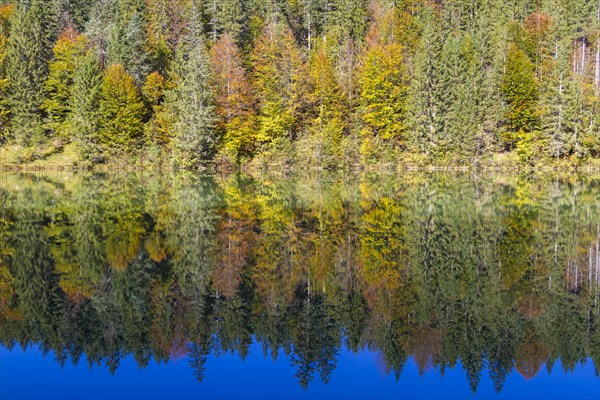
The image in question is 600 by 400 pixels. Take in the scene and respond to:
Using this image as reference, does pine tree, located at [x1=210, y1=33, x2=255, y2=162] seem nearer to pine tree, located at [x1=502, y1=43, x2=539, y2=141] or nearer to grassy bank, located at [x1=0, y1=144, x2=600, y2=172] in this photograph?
grassy bank, located at [x1=0, y1=144, x2=600, y2=172]

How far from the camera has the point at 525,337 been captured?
1127cm

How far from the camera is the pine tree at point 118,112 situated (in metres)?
64.6

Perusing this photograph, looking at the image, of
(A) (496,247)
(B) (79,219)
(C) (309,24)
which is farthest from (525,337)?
(C) (309,24)

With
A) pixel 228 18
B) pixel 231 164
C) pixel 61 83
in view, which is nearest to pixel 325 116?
pixel 231 164

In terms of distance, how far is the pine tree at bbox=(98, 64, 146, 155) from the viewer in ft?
212

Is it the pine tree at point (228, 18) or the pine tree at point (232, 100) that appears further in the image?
the pine tree at point (228, 18)

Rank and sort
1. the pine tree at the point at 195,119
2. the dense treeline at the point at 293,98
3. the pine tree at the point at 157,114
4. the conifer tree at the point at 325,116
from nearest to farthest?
1. the pine tree at the point at 195,119
2. the dense treeline at the point at 293,98
3. the conifer tree at the point at 325,116
4. the pine tree at the point at 157,114

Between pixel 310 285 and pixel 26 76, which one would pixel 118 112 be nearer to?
pixel 26 76

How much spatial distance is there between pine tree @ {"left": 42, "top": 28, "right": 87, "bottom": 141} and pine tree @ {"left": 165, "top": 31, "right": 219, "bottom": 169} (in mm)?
12632

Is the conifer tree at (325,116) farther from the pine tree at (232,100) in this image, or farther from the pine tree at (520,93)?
the pine tree at (520,93)

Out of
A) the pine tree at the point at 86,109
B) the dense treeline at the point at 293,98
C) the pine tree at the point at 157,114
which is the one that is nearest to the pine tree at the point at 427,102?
the dense treeline at the point at 293,98

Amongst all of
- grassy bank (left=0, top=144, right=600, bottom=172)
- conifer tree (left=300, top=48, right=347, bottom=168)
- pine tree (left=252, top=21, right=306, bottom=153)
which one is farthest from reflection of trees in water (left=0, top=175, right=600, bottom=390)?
pine tree (left=252, top=21, right=306, bottom=153)

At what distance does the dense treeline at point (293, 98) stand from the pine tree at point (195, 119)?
0.15 meters

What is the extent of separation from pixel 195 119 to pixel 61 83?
17.6m
